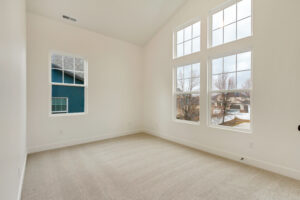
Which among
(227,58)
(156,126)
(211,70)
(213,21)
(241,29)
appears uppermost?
(213,21)

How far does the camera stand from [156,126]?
4.88 meters

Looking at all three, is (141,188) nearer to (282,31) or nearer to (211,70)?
(211,70)

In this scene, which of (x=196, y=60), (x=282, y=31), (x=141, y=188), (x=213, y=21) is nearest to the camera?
(x=141, y=188)

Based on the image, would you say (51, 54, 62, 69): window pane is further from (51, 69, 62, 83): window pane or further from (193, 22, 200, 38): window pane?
(193, 22, 200, 38): window pane

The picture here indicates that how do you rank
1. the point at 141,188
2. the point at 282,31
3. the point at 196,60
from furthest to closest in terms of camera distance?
the point at 196,60, the point at 282,31, the point at 141,188

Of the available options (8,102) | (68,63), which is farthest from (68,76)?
(8,102)

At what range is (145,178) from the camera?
7.57 ft

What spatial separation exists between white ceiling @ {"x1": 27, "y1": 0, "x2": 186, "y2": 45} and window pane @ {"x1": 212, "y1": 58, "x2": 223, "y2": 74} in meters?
1.95

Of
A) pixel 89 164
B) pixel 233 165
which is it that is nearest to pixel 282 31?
pixel 233 165

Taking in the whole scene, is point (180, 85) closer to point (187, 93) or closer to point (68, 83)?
point (187, 93)

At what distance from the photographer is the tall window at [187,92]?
3803mm

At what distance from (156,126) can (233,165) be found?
2554 millimetres

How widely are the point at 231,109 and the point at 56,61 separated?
443cm

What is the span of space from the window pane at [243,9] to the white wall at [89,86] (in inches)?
127
